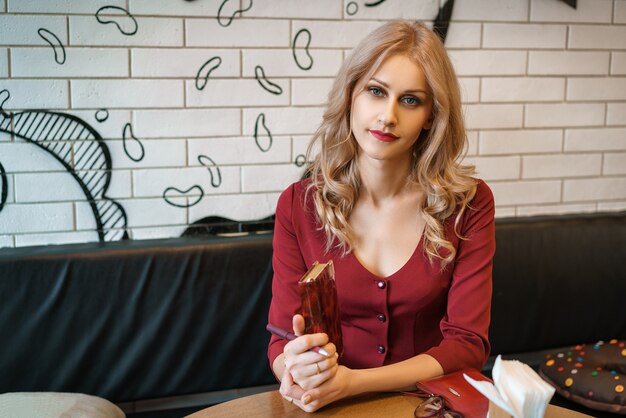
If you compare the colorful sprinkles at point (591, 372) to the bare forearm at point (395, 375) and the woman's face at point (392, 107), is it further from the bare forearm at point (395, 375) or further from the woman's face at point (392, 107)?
the woman's face at point (392, 107)

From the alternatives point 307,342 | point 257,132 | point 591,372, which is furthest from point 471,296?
point 257,132

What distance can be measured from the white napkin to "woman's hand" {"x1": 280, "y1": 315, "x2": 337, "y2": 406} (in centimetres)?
34

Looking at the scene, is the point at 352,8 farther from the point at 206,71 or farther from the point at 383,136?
the point at 383,136

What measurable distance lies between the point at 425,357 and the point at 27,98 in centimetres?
145

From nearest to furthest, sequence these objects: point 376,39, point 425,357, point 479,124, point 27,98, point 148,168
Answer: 1. point 425,357
2. point 376,39
3. point 27,98
4. point 148,168
5. point 479,124

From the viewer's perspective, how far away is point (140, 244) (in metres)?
2.09

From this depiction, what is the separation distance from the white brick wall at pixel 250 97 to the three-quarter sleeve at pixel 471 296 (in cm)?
82

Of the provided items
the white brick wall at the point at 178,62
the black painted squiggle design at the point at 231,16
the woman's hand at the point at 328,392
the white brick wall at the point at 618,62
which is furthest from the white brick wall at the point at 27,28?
the white brick wall at the point at 618,62

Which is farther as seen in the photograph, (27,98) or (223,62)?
(223,62)

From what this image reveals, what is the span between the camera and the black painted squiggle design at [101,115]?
2076 mm

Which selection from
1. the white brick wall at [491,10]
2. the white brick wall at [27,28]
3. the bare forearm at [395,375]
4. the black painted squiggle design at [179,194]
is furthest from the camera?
the white brick wall at [491,10]

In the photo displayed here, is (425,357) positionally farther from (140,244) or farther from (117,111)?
(117,111)

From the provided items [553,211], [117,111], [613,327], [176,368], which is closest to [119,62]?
[117,111]

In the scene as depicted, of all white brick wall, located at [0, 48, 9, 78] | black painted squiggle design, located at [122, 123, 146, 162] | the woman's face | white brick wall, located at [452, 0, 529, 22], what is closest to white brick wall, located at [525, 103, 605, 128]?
white brick wall, located at [452, 0, 529, 22]
